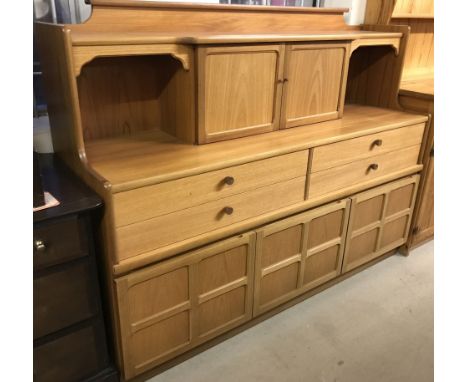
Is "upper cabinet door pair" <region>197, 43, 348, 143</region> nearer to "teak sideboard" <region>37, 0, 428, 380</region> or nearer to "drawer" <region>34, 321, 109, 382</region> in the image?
"teak sideboard" <region>37, 0, 428, 380</region>

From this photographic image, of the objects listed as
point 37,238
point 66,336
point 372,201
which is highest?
point 37,238

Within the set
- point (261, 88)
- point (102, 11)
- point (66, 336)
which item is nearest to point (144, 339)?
point (66, 336)

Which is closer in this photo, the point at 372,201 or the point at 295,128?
the point at 295,128

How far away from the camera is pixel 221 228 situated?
1434 mm

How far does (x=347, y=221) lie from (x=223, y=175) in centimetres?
79

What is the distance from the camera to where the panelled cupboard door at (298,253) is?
1.63m

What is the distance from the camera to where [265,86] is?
1.54 meters

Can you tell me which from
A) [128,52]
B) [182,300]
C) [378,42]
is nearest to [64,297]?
[182,300]

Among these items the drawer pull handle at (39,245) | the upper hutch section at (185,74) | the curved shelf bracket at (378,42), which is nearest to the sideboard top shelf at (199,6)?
the upper hutch section at (185,74)

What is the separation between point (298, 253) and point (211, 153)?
64 centimetres

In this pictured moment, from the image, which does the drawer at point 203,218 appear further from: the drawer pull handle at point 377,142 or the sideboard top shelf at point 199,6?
the sideboard top shelf at point 199,6
